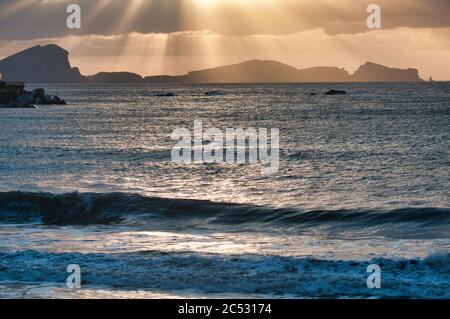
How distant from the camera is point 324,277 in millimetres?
16250

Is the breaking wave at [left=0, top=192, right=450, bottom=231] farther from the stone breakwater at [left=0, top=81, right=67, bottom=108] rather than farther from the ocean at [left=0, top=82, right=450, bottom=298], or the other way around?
the stone breakwater at [left=0, top=81, right=67, bottom=108]

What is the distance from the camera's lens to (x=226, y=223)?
2506cm

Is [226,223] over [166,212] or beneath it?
beneath

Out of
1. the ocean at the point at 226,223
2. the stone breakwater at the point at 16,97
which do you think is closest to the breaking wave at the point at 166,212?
the ocean at the point at 226,223

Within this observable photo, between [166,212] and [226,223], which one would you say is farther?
[166,212]

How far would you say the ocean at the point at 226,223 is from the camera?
53.0ft

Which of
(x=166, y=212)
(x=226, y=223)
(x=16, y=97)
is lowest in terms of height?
(x=226, y=223)

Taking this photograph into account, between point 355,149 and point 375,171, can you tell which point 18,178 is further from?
point 355,149

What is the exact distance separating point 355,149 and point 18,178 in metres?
24.1

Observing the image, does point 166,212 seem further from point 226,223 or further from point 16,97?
point 16,97

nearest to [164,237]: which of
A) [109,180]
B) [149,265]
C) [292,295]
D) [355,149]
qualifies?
[149,265]

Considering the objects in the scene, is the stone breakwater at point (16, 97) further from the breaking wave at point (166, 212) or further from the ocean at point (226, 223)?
the breaking wave at point (166, 212)

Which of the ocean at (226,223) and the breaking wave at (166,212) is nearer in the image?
the ocean at (226,223)

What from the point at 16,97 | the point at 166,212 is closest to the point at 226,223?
the point at 166,212
